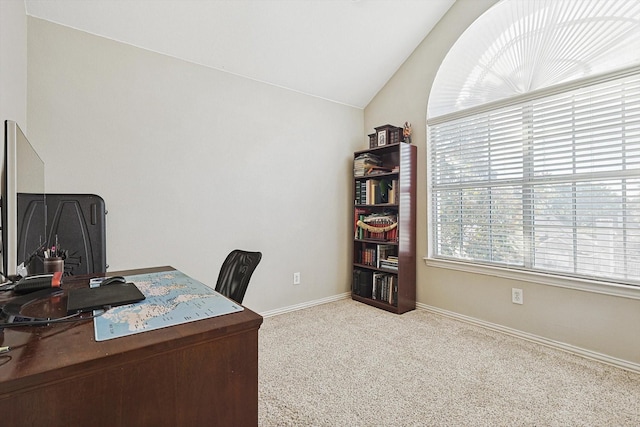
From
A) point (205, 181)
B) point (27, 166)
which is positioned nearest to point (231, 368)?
point (27, 166)

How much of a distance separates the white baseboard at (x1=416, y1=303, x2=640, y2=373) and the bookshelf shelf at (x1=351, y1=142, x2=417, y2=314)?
0.44 m

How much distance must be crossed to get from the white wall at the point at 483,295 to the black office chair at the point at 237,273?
84.6 inches

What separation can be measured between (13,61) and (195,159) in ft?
4.03

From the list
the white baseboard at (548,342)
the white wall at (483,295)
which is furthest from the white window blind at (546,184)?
the white baseboard at (548,342)

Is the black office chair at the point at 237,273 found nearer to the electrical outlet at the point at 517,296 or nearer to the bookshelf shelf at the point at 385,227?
the bookshelf shelf at the point at 385,227

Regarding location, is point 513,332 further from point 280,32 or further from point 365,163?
point 280,32

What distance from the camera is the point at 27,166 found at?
1254 mm

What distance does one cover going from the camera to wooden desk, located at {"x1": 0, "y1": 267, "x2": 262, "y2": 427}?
0.65 meters

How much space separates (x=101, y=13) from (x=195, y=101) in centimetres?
81

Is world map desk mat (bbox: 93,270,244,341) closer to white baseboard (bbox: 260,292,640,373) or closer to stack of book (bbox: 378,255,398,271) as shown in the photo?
white baseboard (bbox: 260,292,640,373)

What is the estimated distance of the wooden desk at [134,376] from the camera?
65 centimetres

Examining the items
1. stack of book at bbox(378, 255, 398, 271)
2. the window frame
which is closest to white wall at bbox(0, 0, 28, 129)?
stack of book at bbox(378, 255, 398, 271)

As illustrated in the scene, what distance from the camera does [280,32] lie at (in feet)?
9.02

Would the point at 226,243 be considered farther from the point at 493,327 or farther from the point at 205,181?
the point at 493,327
